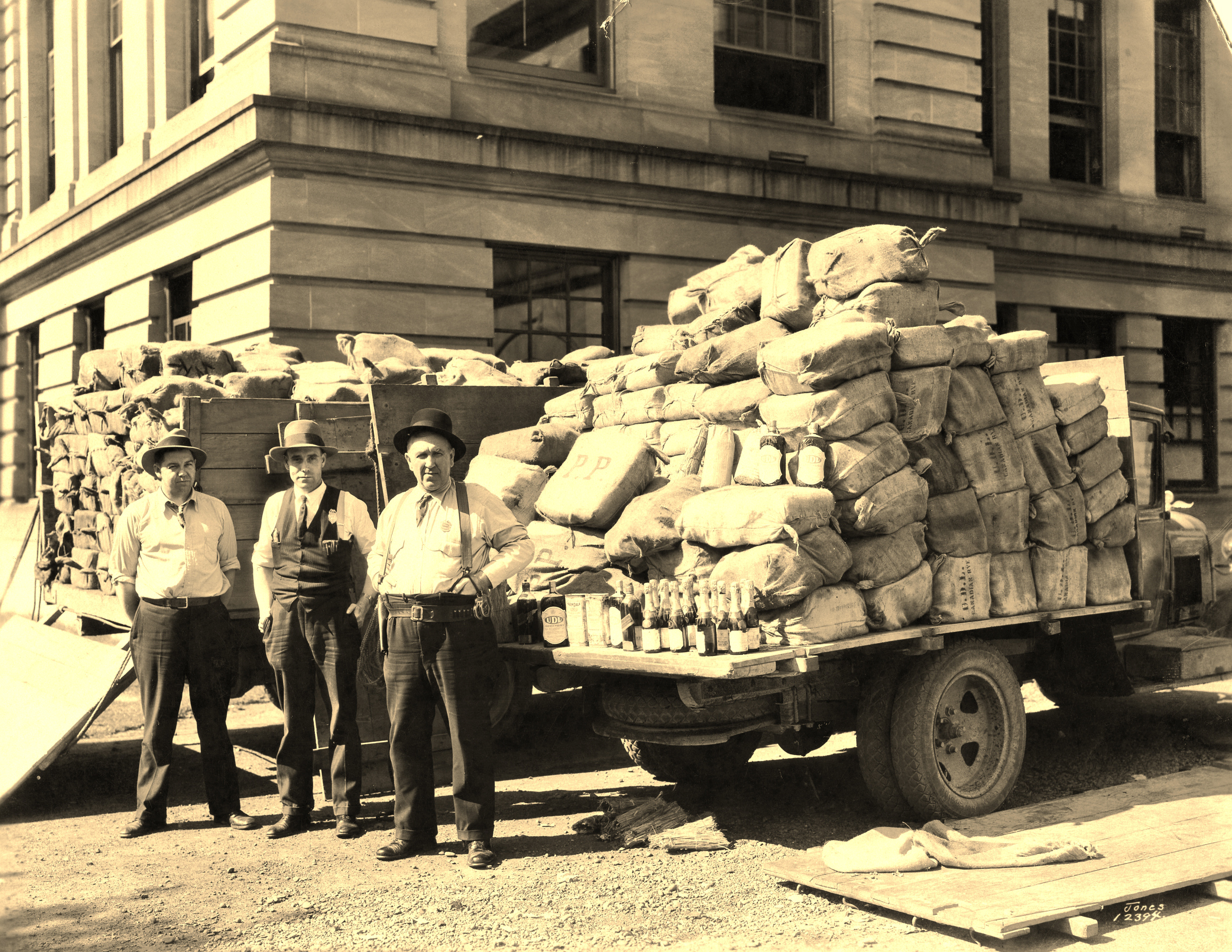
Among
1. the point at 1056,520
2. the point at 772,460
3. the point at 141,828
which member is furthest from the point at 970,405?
the point at 141,828

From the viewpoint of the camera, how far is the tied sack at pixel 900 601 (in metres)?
5.97

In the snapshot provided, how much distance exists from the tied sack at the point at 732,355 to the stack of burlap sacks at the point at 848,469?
0.05 feet

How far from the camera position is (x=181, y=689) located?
6.64 metres

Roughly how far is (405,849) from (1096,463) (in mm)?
4610

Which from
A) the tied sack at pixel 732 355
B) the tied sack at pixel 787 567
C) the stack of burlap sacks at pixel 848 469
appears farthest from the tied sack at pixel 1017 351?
the tied sack at pixel 787 567

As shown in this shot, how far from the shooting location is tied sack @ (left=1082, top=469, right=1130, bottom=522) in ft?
23.8

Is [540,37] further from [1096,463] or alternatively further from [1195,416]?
[1096,463]

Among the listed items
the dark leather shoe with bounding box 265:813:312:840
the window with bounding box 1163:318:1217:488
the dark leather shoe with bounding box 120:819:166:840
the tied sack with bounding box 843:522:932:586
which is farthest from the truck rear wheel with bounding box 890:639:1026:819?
the dark leather shoe with bounding box 120:819:166:840

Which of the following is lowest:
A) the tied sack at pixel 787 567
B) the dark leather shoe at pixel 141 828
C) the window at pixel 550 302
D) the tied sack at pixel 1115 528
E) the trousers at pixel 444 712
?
the dark leather shoe at pixel 141 828

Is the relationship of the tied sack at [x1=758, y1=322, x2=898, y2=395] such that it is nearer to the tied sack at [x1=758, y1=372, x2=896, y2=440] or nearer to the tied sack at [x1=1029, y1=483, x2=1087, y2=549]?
the tied sack at [x1=758, y1=372, x2=896, y2=440]

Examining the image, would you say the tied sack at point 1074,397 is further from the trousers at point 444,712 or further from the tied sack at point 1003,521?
the trousers at point 444,712

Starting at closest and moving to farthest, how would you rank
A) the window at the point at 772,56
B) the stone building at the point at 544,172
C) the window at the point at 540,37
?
the stone building at the point at 544,172 → the window at the point at 540,37 → the window at the point at 772,56

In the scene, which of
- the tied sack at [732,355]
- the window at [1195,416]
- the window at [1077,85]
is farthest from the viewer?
the window at [1077,85]

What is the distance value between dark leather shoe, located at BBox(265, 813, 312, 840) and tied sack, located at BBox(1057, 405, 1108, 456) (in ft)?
15.8
